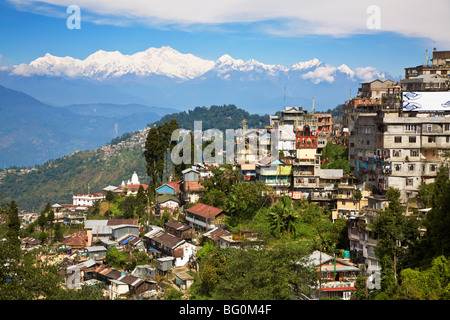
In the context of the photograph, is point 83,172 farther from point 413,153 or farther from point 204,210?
point 413,153

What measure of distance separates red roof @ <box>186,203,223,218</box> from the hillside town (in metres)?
0.08

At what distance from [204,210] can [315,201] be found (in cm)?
801

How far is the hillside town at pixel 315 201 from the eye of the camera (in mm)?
26230

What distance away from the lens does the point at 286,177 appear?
35406mm

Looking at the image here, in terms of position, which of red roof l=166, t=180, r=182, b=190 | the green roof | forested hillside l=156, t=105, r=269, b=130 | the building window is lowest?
the green roof

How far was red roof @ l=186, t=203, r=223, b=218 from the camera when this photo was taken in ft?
115

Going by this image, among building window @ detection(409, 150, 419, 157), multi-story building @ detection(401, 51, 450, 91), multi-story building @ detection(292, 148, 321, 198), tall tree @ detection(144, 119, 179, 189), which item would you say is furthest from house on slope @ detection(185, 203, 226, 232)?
multi-story building @ detection(401, 51, 450, 91)

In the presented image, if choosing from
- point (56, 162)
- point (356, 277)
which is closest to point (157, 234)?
point (356, 277)

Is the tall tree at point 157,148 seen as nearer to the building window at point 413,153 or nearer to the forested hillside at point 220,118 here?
the building window at point 413,153

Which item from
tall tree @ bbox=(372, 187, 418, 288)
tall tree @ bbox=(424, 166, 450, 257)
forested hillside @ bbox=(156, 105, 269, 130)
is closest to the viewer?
tall tree @ bbox=(424, 166, 450, 257)

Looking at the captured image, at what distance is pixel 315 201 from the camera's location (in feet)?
110

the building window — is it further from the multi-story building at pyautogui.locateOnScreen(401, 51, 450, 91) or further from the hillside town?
the multi-story building at pyautogui.locateOnScreen(401, 51, 450, 91)

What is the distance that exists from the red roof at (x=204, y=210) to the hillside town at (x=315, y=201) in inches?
3.1
